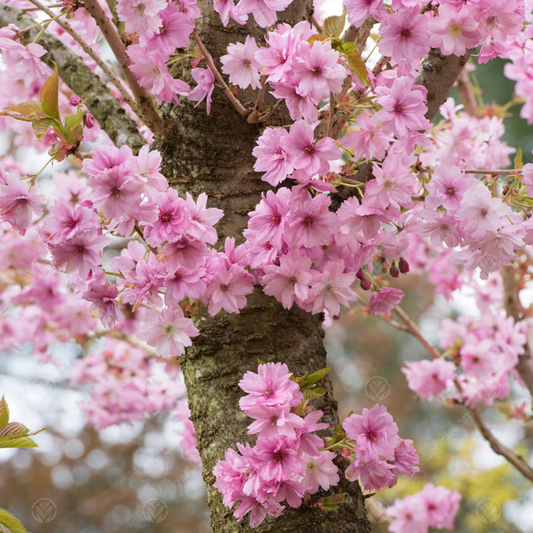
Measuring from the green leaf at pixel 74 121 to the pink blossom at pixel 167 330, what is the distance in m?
0.31

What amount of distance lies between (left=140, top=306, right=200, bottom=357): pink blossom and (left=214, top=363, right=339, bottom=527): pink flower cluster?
132 millimetres

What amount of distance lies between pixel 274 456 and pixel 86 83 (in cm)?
96

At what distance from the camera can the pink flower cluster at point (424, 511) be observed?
256 centimetres

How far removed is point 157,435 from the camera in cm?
706

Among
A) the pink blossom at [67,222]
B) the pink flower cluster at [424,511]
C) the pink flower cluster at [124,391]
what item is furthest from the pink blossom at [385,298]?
the pink flower cluster at [424,511]

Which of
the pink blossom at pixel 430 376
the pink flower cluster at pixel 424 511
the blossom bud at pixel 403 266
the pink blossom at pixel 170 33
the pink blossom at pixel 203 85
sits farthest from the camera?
the pink flower cluster at pixel 424 511

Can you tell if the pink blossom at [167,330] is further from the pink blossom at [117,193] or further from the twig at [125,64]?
the twig at [125,64]

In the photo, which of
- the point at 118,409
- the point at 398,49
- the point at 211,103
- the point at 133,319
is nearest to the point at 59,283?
the point at 133,319

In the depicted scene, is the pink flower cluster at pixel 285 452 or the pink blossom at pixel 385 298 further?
the pink blossom at pixel 385 298

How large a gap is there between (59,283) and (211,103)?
1.76m

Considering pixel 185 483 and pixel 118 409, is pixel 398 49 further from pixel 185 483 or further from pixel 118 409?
pixel 185 483

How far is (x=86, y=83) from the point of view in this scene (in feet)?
4.23

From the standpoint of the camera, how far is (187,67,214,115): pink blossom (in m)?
1.02

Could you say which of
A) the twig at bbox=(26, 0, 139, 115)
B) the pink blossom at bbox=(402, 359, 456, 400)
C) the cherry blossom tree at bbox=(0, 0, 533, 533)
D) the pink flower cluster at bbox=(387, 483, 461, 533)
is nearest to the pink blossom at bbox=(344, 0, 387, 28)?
the cherry blossom tree at bbox=(0, 0, 533, 533)
